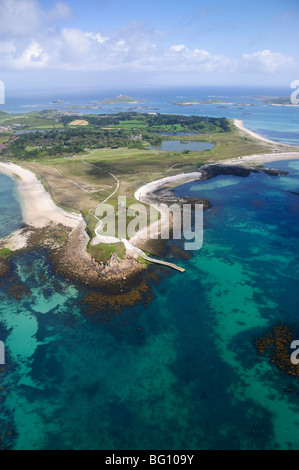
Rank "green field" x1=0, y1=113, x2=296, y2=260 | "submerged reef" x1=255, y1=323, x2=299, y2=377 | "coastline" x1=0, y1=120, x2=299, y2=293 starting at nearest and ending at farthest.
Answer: "submerged reef" x1=255, y1=323, x2=299, y2=377 < "coastline" x1=0, y1=120, x2=299, y2=293 < "green field" x1=0, y1=113, x2=296, y2=260

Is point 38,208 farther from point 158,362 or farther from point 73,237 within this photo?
point 158,362

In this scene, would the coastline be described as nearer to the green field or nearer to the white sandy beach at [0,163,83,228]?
the white sandy beach at [0,163,83,228]

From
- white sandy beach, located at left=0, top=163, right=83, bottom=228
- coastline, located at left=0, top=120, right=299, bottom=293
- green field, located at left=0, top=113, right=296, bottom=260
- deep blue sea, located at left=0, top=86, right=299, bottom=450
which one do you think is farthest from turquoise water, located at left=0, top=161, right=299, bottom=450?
white sandy beach, located at left=0, top=163, right=83, bottom=228

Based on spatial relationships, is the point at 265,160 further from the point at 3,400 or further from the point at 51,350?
the point at 3,400

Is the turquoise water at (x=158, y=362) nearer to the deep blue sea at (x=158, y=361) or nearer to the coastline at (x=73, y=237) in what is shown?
the deep blue sea at (x=158, y=361)

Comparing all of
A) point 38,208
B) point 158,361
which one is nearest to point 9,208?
point 38,208

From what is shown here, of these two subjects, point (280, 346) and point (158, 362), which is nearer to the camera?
point (158, 362)

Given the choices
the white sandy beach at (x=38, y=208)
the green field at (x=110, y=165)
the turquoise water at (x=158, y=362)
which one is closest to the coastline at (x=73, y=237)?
the white sandy beach at (x=38, y=208)
